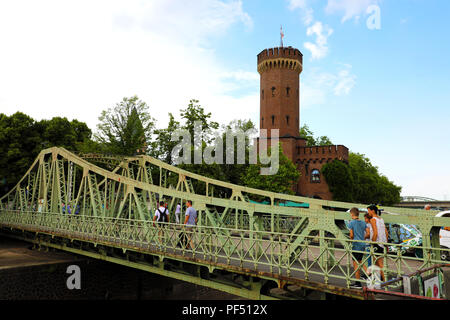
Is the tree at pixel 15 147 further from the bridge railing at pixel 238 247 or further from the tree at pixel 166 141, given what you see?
the tree at pixel 166 141

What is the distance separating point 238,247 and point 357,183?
3391 centimetres

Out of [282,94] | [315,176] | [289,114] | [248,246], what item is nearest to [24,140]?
[248,246]

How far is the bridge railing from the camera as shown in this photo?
6754mm

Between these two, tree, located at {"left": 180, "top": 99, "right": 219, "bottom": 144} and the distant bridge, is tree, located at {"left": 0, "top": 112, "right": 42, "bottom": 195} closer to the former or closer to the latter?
tree, located at {"left": 180, "top": 99, "right": 219, "bottom": 144}

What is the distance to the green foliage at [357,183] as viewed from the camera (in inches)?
1543

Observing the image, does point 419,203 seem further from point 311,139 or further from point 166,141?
point 166,141

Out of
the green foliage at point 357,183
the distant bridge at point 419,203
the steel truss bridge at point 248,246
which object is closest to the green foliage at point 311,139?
the green foliage at point 357,183

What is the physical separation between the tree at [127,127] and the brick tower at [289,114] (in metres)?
16.3

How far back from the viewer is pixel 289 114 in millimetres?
42906

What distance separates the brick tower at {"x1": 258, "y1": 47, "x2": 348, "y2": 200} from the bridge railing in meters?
24.7

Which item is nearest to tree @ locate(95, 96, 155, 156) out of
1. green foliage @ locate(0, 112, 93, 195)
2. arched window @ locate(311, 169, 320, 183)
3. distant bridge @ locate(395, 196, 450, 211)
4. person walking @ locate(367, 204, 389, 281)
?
green foliage @ locate(0, 112, 93, 195)

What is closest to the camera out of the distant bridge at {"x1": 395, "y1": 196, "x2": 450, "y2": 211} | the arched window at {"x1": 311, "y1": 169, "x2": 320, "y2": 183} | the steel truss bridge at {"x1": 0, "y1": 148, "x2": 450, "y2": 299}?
the steel truss bridge at {"x1": 0, "y1": 148, "x2": 450, "y2": 299}

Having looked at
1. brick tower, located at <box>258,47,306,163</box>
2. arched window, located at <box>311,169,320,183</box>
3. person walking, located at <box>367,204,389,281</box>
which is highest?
brick tower, located at <box>258,47,306,163</box>
